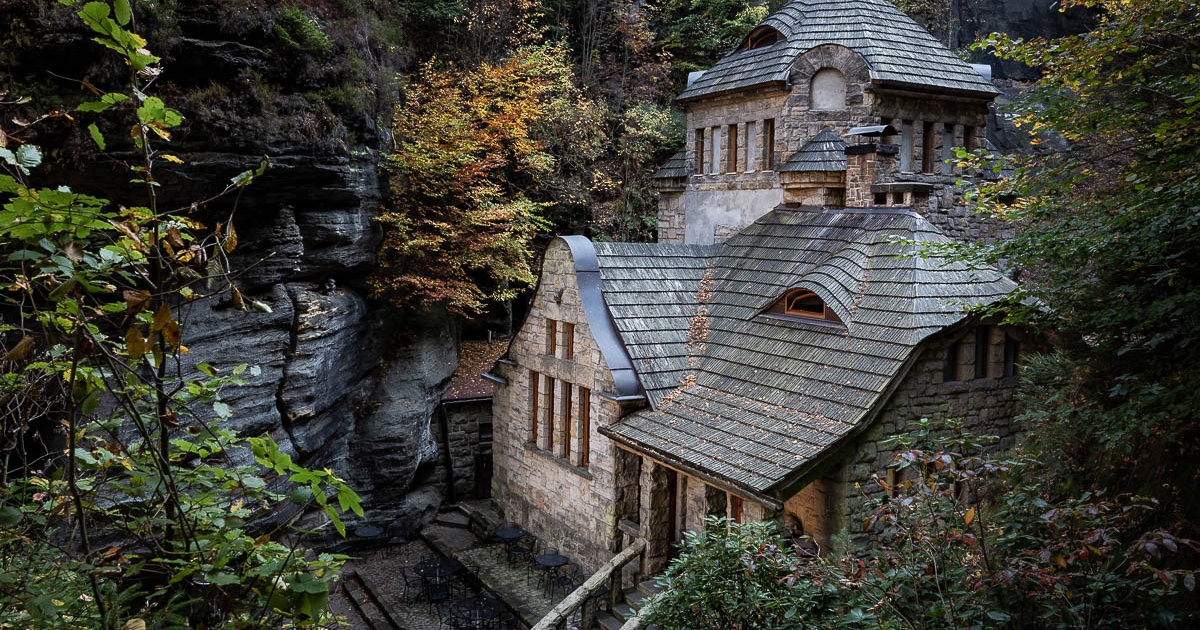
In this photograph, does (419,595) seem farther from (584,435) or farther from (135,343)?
(135,343)

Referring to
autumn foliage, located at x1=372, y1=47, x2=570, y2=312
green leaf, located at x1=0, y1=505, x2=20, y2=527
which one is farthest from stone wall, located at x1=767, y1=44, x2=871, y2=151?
green leaf, located at x1=0, y1=505, x2=20, y2=527

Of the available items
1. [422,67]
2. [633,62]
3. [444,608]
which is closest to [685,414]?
[444,608]

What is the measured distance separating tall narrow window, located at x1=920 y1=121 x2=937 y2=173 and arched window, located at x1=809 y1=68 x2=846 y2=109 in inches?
73.0

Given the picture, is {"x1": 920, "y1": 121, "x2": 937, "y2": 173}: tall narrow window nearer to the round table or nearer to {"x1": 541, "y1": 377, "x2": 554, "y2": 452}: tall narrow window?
{"x1": 541, "y1": 377, "x2": 554, "y2": 452}: tall narrow window

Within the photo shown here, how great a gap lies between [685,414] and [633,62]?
1781 centimetres

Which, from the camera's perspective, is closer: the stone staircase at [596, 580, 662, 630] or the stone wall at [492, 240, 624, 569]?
the stone staircase at [596, 580, 662, 630]

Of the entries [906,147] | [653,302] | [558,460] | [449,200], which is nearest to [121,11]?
[653,302]

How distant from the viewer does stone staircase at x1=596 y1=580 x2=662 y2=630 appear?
11.5 m

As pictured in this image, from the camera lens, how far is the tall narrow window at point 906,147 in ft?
52.0

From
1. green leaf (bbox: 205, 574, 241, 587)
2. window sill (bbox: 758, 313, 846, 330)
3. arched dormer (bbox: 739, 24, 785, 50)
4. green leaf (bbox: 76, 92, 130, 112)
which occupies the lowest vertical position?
green leaf (bbox: 205, 574, 241, 587)

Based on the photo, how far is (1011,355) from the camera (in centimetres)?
1185

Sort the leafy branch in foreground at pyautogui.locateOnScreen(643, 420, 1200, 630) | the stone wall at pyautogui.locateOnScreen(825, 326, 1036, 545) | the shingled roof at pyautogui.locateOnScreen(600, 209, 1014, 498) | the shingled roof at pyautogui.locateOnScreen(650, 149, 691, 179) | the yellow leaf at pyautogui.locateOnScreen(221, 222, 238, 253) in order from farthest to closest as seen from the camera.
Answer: the shingled roof at pyautogui.locateOnScreen(650, 149, 691, 179) → the shingled roof at pyautogui.locateOnScreen(600, 209, 1014, 498) → the stone wall at pyautogui.locateOnScreen(825, 326, 1036, 545) → the leafy branch in foreground at pyautogui.locateOnScreen(643, 420, 1200, 630) → the yellow leaf at pyautogui.locateOnScreen(221, 222, 238, 253)

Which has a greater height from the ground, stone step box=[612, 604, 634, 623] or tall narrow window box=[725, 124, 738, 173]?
tall narrow window box=[725, 124, 738, 173]

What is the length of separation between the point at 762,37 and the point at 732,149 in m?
2.63
